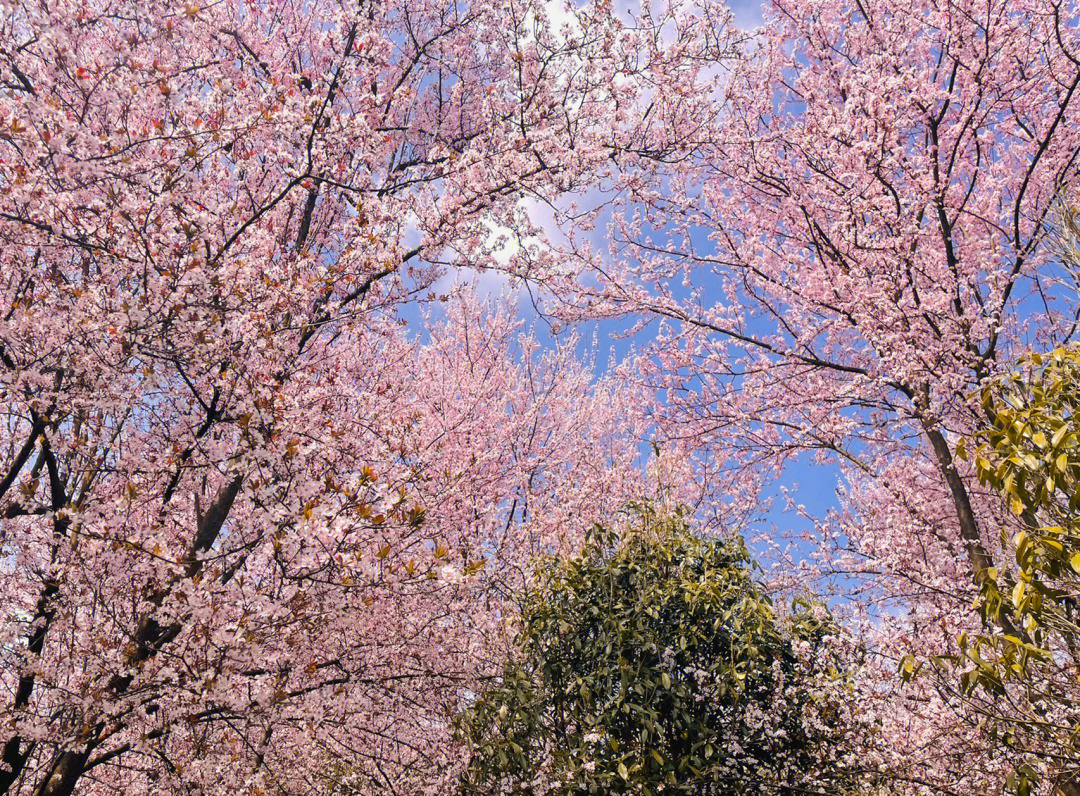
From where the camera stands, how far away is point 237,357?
4629 millimetres

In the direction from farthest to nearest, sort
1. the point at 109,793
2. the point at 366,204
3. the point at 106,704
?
1. the point at 109,793
2. the point at 366,204
3. the point at 106,704

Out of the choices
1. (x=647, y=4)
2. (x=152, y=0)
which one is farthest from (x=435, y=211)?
(x=647, y=4)

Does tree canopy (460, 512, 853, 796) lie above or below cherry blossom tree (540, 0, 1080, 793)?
below

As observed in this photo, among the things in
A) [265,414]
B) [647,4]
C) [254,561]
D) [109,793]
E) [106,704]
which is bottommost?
[109,793]

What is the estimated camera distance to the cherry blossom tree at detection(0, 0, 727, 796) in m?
4.04

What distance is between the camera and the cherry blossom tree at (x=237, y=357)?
4035 mm

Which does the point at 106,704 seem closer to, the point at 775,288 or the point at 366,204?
the point at 366,204

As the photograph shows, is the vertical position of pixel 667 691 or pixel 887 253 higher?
pixel 887 253

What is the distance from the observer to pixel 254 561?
5863 millimetres

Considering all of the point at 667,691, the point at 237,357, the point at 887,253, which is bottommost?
the point at 667,691

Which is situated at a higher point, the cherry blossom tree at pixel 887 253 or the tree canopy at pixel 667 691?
the cherry blossom tree at pixel 887 253

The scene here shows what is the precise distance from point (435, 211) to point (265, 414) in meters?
2.61

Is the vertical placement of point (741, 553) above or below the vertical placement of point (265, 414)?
above

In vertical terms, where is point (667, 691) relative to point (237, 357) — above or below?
below
